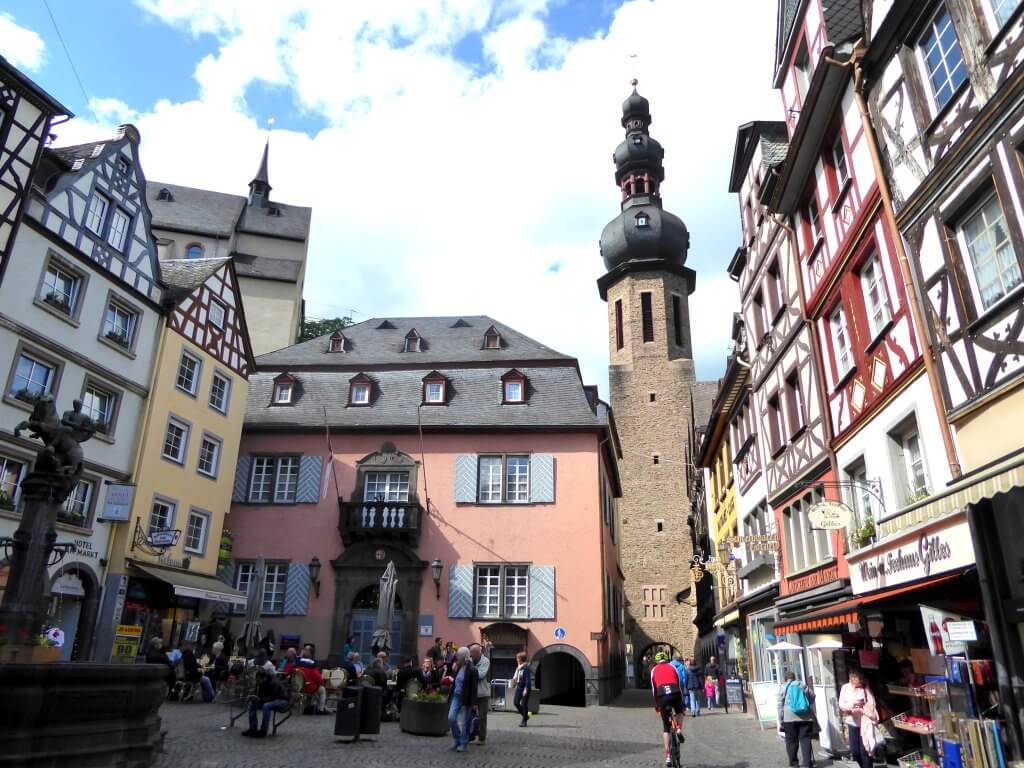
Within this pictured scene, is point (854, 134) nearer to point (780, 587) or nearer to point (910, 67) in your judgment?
point (910, 67)

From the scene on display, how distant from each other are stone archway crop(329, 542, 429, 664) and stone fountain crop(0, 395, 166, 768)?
15.1 m

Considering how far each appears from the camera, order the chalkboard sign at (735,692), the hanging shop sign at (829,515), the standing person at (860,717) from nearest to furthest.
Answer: the standing person at (860,717) → the hanging shop sign at (829,515) → the chalkboard sign at (735,692)

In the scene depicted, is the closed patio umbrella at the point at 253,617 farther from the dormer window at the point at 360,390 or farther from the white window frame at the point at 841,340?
the white window frame at the point at 841,340

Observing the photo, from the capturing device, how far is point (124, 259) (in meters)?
20.2

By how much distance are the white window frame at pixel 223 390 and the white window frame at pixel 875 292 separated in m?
18.5

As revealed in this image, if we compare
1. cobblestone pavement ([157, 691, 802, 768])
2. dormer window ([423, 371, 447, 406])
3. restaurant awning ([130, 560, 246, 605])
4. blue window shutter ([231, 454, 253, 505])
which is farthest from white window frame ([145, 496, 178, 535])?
dormer window ([423, 371, 447, 406])

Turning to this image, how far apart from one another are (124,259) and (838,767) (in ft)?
63.6

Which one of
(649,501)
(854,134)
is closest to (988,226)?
(854,134)

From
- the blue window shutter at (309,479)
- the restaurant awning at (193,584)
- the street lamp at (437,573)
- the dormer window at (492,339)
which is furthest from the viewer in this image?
the dormer window at (492,339)

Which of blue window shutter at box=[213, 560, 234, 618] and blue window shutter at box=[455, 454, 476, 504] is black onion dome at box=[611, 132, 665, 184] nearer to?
blue window shutter at box=[455, 454, 476, 504]

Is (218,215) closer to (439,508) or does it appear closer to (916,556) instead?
(439,508)

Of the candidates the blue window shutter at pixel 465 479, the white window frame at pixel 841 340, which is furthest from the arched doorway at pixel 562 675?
the white window frame at pixel 841 340

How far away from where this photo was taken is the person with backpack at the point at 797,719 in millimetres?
10414

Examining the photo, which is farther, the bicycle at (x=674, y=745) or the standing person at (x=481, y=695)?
the standing person at (x=481, y=695)
